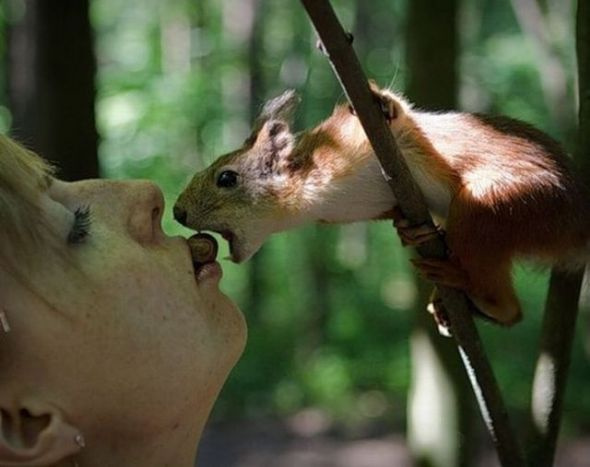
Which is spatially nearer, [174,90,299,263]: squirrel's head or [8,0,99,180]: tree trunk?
[174,90,299,263]: squirrel's head

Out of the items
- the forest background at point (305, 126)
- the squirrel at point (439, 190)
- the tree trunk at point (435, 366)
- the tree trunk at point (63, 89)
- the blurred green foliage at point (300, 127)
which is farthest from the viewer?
the blurred green foliage at point (300, 127)

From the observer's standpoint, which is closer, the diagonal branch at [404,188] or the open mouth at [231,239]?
the diagonal branch at [404,188]

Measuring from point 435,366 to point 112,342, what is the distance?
1.76 meters

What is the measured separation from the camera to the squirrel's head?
2564mm

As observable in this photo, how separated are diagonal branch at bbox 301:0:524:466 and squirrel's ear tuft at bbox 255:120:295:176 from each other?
729 mm

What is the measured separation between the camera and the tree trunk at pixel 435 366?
309 centimetres

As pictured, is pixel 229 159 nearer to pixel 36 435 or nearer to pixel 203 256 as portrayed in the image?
pixel 203 256

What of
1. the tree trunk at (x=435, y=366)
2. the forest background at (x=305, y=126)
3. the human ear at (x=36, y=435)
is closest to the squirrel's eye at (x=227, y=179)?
the tree trunk at (x=435, y=366)

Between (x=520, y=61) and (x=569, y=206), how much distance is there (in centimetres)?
882

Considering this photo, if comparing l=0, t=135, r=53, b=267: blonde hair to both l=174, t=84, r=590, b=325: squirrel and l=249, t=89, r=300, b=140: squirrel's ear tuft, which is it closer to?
l=174, t=84, r=590, b=325: squirrel

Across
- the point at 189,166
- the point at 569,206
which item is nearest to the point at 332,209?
the point at 569,206

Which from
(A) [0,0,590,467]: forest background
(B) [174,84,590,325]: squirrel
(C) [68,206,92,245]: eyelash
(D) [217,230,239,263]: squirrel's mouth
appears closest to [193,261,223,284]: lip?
(C) [68,206,92,245]: eyelash

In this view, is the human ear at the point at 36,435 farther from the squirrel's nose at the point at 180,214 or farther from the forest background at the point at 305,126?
the forest background at the point at 305,126

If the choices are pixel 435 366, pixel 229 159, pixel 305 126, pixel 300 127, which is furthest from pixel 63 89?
pixel 305 126
